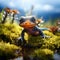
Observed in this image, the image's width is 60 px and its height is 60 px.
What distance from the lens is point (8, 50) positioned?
1.56 meters

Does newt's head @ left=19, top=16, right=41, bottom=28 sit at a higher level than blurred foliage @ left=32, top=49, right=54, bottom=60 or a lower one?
higher

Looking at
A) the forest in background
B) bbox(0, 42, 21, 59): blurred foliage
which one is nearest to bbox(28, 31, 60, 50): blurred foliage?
the forest in background

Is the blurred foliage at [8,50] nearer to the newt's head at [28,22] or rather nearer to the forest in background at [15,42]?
the forest in background at [15,42]

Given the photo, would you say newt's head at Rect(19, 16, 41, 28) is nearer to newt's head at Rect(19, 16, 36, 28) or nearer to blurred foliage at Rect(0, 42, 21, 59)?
newt's head at Rect(19, 16, 36, 28)

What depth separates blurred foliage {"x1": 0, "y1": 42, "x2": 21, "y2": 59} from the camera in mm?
1551

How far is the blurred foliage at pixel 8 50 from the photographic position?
5.09 ft

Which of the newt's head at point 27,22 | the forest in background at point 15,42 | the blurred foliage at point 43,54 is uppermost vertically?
the newt's head at point 27,22

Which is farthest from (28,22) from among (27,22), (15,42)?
(15,42)

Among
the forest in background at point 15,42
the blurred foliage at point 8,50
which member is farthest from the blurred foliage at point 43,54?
the blurred foliage at point 8,50

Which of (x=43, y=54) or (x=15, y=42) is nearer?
(x=43, y=54)

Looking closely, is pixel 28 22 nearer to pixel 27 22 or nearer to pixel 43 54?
pixel 27 22

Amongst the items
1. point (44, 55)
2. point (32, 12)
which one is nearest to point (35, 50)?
point (44, 55)

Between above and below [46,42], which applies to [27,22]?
above

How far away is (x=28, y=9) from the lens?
5.86 feet
